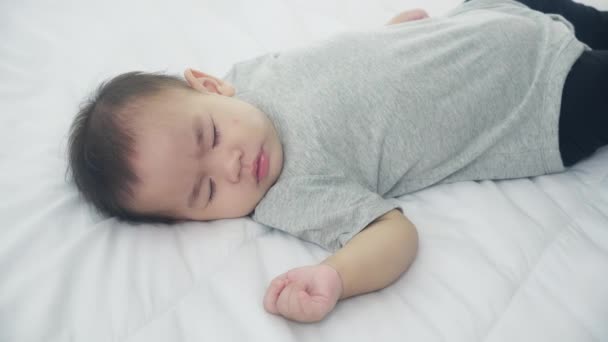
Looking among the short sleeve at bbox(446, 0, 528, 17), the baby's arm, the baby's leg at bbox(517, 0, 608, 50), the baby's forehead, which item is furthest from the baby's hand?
the baby's leg at bbox(517, 0, 608, 50)

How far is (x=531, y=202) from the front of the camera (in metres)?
0.80

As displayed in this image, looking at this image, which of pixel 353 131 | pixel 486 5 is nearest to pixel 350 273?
pixel 353 131

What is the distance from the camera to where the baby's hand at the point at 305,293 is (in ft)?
1.88

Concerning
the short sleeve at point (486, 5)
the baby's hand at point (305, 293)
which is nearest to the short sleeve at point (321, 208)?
the baby's hand at point (305, 293)

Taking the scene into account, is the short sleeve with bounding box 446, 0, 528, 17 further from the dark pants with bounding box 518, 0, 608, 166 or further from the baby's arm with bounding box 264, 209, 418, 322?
the baby's arm with bounding box 264, 209, 418, 322

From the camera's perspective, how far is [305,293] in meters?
0.58

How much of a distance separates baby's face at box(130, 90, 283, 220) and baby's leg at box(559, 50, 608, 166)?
57 centimetres

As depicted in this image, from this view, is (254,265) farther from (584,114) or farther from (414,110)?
(584,114)

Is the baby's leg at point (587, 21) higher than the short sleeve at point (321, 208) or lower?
higher

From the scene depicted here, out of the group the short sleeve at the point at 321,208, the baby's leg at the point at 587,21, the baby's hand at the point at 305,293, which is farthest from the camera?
the baby's leg at the point at 587,21

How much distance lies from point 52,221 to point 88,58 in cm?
62

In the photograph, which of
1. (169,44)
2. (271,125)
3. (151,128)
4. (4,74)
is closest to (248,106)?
(271,125)

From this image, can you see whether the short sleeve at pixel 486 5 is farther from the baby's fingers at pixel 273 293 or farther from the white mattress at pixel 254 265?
the baby's fingers at pixel 273 293

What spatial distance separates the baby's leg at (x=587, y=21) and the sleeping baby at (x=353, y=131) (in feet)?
0.43
